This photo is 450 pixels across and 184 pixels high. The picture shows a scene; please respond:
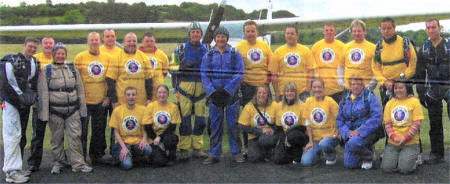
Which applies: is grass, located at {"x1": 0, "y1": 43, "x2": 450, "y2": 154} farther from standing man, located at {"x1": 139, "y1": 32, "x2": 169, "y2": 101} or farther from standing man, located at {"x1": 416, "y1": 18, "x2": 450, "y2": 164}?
standing man, located at {"x1": 416, "y1": 18, "x2": 450, "y2": 164}

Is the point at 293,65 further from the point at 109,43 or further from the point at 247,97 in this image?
the point at 109,43

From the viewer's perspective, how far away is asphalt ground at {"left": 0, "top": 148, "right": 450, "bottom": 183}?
10.8ft

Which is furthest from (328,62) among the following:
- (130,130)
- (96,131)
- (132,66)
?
(96,131)

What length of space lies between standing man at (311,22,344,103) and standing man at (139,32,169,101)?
1119 mm

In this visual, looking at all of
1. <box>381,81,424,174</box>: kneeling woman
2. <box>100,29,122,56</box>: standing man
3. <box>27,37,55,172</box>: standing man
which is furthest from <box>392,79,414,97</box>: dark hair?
<box>27,37,55,172</box>: standing man

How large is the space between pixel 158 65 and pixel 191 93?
34 centimetres

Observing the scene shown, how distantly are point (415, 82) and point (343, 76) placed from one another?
499 millimetres

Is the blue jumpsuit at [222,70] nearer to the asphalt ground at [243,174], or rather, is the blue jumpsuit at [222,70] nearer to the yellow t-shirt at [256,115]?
the yellow t-shirt at [256,115]

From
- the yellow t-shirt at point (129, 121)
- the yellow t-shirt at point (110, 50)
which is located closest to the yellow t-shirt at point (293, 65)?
the yellow t-shirt at point (129, 121)

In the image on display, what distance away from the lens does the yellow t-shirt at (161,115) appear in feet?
12.4

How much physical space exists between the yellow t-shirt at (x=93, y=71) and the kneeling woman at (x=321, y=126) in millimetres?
1526

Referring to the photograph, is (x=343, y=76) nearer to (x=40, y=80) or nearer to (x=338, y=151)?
(x=338, y=151)

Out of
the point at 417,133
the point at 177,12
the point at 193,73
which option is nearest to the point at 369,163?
the point at 417,133

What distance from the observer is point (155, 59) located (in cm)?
379
